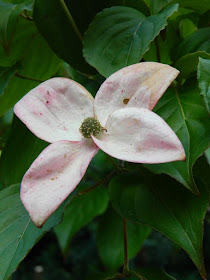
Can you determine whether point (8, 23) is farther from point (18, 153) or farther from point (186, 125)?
point (186, 125)

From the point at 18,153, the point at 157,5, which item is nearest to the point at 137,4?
the point at 157,5

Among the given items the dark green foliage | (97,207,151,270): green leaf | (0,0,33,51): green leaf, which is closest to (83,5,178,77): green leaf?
the dark green foliage

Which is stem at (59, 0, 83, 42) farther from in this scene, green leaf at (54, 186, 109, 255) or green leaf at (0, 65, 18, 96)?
green leaf at (54, 186, 109, 255)

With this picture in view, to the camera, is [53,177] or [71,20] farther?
→ [71,20]

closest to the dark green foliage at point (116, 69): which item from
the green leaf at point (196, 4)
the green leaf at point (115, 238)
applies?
the green leaf at point (196, 4)

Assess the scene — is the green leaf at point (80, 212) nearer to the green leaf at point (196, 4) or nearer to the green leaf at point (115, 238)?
the green leaf at point (115, 238)

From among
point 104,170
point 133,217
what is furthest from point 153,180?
point 104,170
